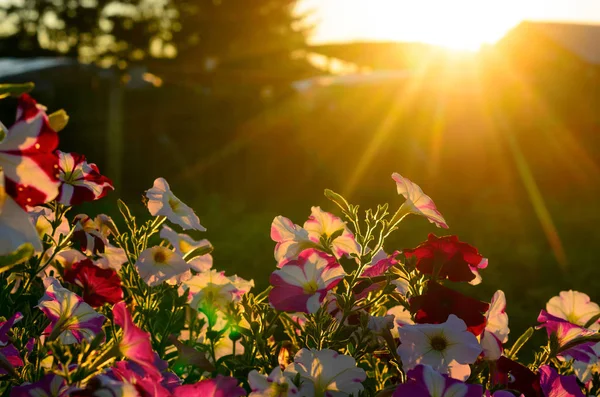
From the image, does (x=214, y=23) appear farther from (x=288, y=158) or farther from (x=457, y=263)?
(x=457, y=263)

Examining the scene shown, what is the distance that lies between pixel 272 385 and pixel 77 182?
21.0 inches

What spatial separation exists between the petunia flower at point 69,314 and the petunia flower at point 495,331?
601mm

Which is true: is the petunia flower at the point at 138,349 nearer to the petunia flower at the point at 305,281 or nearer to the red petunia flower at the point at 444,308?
the petunia flower at the point at 305,281

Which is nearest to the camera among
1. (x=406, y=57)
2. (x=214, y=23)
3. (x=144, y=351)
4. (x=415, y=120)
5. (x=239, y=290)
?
(x=144, y=351)

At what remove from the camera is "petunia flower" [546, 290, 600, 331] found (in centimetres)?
132

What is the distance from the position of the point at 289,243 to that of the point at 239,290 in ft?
0.73

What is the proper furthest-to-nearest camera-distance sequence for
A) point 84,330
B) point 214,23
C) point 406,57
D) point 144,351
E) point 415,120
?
point 214,23 < point 406,57 < point 415,120 < point 84,330 < point 144,351

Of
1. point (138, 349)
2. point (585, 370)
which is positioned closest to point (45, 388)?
point (138, 349)

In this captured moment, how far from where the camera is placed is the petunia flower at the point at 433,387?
91 cm

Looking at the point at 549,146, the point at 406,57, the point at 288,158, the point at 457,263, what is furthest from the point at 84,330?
the point at 406,57

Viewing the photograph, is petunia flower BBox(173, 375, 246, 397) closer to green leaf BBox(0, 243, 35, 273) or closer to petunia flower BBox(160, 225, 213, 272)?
green leaf BBox(0, 243, 35, 273)

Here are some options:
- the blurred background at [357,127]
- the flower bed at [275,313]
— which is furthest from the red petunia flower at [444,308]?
the blurred background at [357,127]

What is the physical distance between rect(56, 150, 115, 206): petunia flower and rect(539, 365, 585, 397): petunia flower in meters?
0.80

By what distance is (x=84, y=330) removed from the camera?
3.45ft
